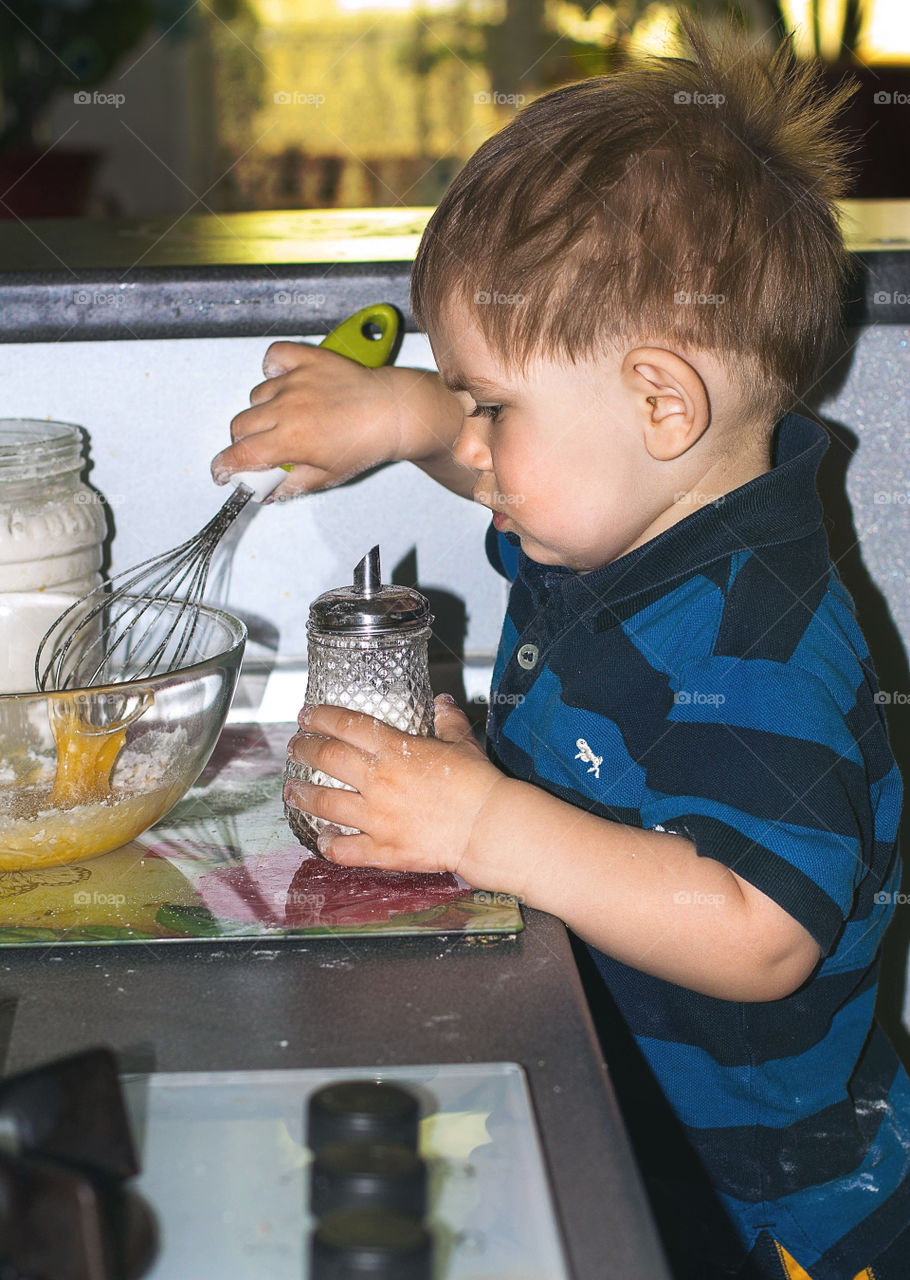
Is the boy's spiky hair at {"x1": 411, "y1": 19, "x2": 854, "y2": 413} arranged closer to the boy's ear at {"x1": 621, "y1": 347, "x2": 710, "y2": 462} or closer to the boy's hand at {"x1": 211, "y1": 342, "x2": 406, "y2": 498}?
the boy's ear at {"x1": 621, "y1": 347, "x2": 710, "y2": 462}

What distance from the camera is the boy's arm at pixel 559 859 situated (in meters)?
0.54

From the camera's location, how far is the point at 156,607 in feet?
2.72

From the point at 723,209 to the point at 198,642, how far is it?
1.19ft

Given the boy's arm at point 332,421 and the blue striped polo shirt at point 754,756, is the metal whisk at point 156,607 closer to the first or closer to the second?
the boy's arm at point 332,421

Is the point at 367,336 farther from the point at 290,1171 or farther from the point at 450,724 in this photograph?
the point at 290,1171

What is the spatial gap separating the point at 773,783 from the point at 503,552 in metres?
0.35

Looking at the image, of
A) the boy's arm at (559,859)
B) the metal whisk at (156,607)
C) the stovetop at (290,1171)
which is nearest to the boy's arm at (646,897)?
the boy's arm at (559,859)

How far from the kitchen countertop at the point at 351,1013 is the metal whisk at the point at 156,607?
0.22m

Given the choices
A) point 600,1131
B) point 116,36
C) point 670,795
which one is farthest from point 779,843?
point 116,36

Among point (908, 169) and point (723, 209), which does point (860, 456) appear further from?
point (908, 169)

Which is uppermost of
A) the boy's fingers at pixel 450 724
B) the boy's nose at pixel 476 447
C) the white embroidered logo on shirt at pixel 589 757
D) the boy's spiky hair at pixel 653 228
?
the boy's spiky hair at pixel 653 228

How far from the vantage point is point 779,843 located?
54 cm

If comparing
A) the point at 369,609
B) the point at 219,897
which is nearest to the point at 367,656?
the point at 369,609

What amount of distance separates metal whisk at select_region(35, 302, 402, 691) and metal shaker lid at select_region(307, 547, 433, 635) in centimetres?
12
